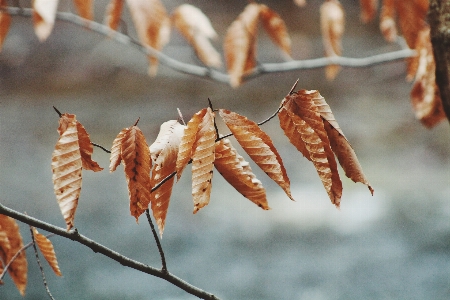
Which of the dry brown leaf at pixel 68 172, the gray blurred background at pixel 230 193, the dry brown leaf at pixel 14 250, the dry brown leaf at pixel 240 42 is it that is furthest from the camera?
the gray blurred background at pixel 230 193

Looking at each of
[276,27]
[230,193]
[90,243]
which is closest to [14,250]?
[90,243]

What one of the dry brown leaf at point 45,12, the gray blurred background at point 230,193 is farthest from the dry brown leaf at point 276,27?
the gray blurred background at point 230,193

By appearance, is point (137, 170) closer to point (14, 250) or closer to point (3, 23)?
point (14, 250)

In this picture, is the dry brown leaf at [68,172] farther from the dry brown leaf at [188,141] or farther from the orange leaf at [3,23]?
the orange leaf at [3,23]

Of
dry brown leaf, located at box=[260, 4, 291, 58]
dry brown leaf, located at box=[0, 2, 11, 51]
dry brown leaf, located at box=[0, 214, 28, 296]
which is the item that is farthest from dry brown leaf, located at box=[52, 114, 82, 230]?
dry brown leaf, located at box=[260, 4, 291, 58]

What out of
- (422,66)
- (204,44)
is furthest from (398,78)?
(422,66)

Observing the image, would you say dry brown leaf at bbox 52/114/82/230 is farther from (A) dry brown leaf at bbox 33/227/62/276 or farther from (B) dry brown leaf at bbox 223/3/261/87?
(B) dry brown leaf at bbox 223/3/261/87
